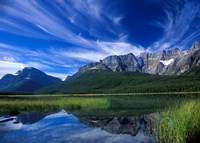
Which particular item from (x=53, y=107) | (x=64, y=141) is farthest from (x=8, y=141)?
(x=53, y=107)

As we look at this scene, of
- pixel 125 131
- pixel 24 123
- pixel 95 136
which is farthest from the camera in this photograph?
pixel 24 123

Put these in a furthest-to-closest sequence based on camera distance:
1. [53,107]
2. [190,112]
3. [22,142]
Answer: [53,107]
[22,142]
[190,112]

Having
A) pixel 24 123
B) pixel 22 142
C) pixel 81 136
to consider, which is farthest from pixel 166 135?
pixel 24 123

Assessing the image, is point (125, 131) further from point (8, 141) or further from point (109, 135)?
point (8, 141)

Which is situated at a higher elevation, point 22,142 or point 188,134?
point 188,134

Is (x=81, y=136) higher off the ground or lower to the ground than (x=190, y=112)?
lower

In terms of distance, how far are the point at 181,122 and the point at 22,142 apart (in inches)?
519

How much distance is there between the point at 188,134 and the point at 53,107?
42.6 meters

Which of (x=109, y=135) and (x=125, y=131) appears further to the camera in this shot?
(x=125, y=131)

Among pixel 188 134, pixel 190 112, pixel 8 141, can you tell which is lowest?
pixel 8 141

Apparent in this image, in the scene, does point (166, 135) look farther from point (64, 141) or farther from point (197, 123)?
point (64, 141)

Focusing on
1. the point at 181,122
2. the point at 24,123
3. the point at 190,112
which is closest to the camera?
the point at 181,122

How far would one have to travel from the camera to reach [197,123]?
17297 millimetres

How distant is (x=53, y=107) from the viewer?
184ft
